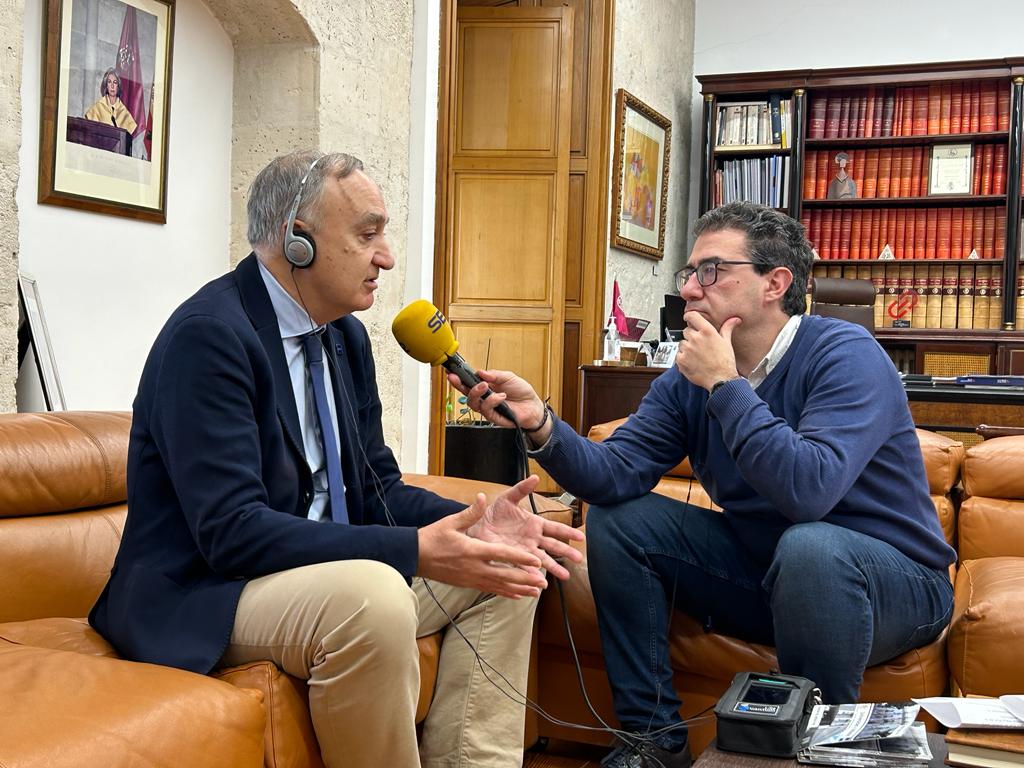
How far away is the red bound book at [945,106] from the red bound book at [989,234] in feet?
1.79

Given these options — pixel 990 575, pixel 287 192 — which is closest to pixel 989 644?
pixel 990 575

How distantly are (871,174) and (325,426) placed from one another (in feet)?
17.5

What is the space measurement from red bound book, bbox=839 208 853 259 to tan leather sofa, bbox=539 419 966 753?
4.04 m

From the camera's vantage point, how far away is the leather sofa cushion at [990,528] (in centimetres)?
242

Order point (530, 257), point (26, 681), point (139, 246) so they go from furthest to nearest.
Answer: point (530, 257), point (139, 246), point (26, 681)

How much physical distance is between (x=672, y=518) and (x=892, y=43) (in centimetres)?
548

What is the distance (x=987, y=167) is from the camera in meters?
6.01

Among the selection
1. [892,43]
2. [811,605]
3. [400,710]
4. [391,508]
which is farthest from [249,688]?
[892,43]

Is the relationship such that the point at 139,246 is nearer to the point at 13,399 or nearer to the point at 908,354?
the point at 13,399

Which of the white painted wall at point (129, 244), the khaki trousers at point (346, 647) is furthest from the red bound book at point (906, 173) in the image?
the khaki trousers at point (346, 647)

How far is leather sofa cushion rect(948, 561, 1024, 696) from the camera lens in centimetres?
183

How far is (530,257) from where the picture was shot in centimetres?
547

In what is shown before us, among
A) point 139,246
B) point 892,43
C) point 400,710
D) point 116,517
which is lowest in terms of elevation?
point 400,710

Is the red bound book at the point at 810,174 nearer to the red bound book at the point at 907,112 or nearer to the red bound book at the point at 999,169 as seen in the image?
the red bound book at the point at 907,112
